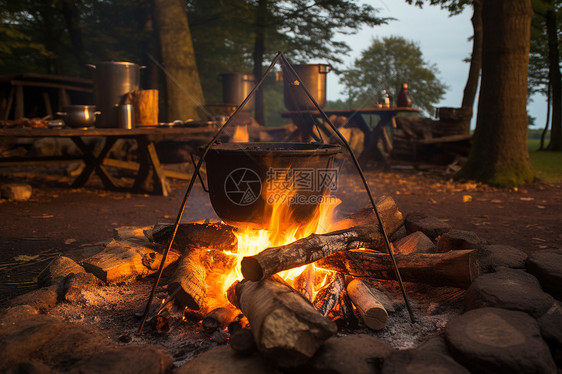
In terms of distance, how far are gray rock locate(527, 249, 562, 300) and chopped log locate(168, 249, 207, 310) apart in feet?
6.68

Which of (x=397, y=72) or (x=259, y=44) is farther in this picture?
(x=397, y=72)

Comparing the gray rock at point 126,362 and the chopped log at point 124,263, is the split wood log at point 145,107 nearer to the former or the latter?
the chopped log at point 124,263

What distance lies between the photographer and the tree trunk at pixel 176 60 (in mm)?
9430

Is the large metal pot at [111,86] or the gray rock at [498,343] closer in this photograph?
the gray rock at [498,343]

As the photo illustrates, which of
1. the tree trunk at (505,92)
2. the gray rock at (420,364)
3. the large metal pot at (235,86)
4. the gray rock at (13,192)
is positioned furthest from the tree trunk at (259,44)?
the gray rock at (420,364)

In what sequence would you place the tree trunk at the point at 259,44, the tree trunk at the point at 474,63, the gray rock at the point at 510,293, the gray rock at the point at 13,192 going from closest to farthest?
the gray rock at the point at 510,293, the gray rock at the point at 13,192, the tree trunk at the point at 474,63, the tree trunk at the point at 259,44

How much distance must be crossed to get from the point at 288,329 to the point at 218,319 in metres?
0.66

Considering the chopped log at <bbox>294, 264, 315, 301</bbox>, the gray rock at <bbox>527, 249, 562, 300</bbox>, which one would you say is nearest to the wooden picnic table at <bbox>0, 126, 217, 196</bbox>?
the chopped log at <bbox>294, 264, 315, 301</bbox>

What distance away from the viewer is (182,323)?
2.44 metres

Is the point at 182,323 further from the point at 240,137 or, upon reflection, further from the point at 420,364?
the point at 240,137

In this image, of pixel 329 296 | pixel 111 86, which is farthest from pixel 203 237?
pixel 111 86

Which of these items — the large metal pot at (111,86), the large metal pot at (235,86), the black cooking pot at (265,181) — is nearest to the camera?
the black cooking pot at (265,181)

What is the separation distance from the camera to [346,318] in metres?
2.42

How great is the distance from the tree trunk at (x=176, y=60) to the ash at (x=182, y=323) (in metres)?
7.21
